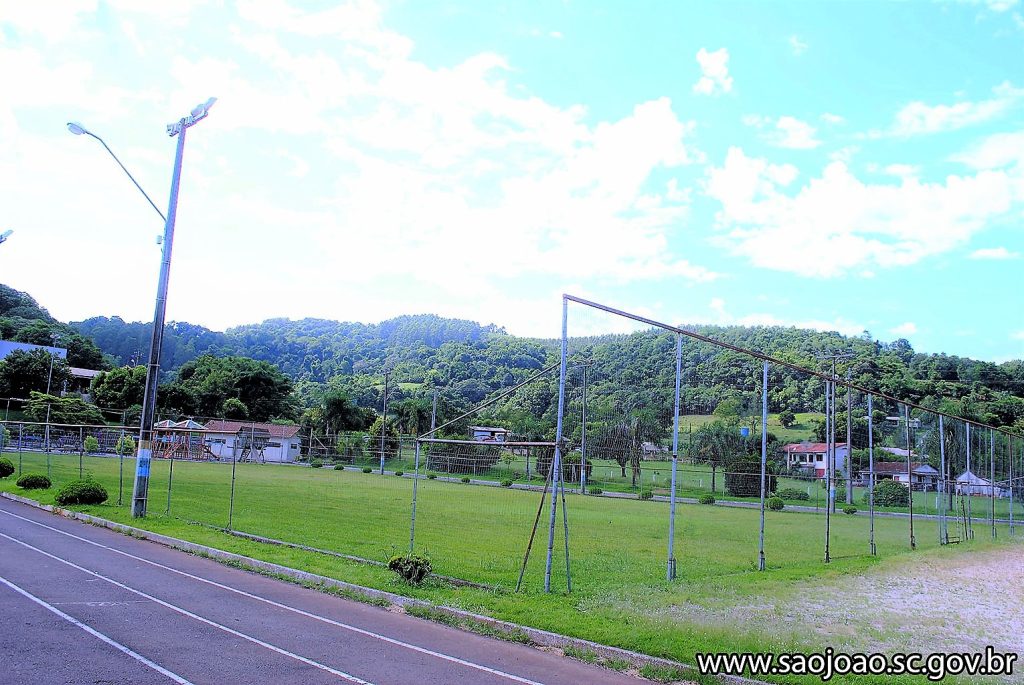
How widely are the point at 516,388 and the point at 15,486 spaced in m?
21.3

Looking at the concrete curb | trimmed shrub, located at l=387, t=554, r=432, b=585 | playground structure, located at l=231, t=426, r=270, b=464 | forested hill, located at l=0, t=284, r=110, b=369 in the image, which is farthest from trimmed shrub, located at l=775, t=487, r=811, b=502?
forested hill, located at l=0, t=284, r=110, b=369

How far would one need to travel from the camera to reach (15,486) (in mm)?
24531

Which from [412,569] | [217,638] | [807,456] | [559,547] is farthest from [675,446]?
[807,456]

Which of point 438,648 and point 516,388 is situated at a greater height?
point 516,388

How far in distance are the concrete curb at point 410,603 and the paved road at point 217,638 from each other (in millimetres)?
312

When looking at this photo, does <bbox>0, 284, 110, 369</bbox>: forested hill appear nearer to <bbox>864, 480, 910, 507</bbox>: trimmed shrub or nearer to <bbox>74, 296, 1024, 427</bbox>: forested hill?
<bbox>74, 296, 1024, 427</bbox>: forested hill

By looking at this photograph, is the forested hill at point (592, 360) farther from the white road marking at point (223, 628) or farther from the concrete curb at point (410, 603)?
the white road marking at point (223, 628)

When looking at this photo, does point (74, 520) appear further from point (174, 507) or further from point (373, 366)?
point (373, 366)

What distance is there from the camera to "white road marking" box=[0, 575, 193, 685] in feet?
Answer: 20.8

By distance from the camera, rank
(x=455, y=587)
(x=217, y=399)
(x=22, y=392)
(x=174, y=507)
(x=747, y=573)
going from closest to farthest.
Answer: (x=455, y=587) → (x=747, y=573) → (x=174, y=507) → (x=22, y=392) → (x=217, y=399)

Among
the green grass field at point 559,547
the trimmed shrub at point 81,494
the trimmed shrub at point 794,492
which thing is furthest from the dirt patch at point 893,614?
the trimmed shrub at point 81,494

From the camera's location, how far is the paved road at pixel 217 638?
6535 millimetres

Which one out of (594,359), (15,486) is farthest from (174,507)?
(594,359)

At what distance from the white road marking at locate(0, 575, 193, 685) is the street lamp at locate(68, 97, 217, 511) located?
8527 millimetres
